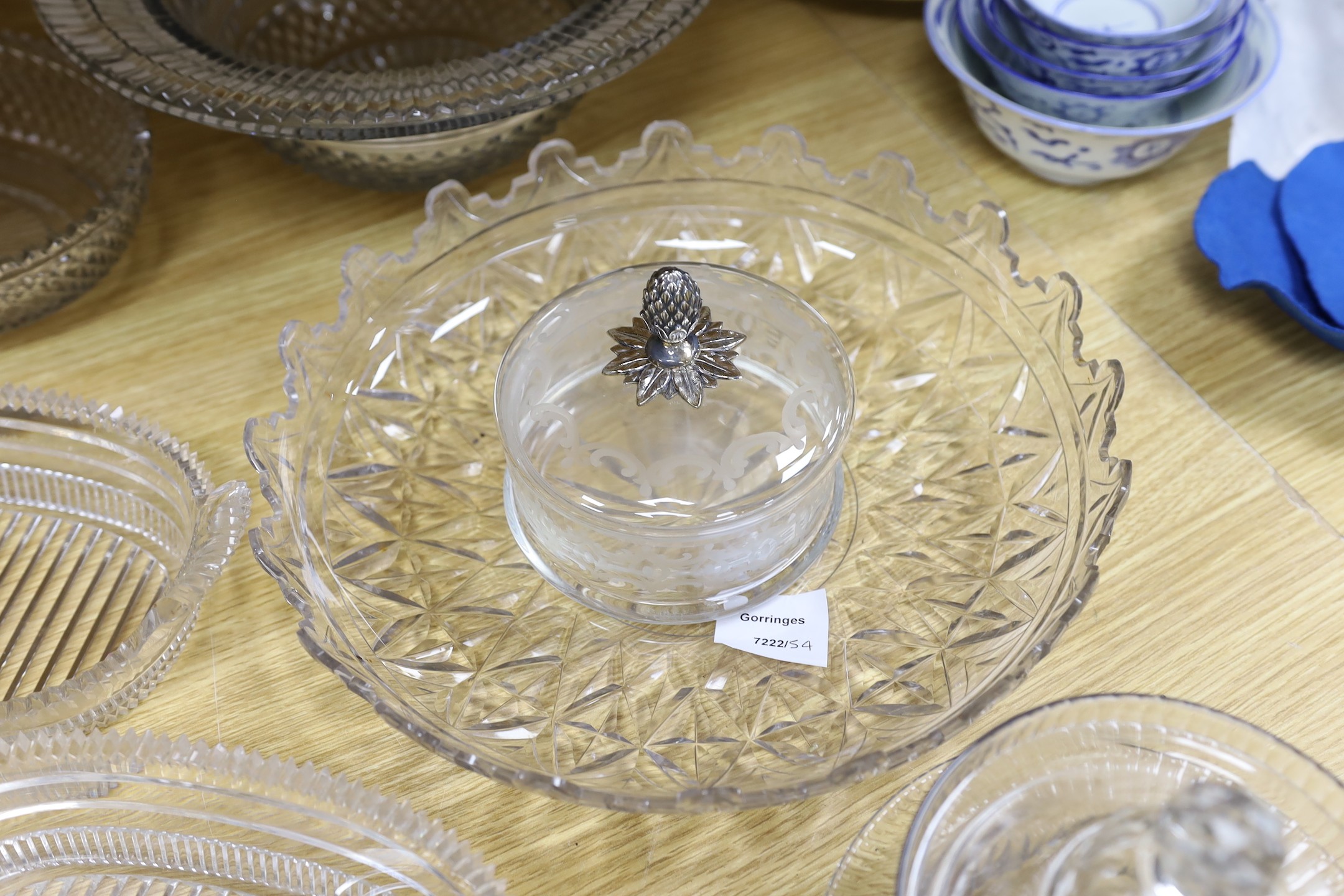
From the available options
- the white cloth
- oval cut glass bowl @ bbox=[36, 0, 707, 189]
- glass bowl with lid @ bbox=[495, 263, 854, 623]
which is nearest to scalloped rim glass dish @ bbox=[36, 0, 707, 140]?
oval cut glass bowl @ bbox=[36, 0, 707, 189]

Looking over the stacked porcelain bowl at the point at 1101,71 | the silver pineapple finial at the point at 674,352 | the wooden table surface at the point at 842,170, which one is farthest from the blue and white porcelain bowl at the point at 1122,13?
the silver pineapple finial at the point at 674,352

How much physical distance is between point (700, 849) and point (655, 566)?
5.4 inches

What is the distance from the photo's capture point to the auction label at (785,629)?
1.73ft

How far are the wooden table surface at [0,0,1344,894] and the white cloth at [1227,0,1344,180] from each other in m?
0.06

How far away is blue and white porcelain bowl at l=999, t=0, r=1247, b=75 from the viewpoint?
73cm

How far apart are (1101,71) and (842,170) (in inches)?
7.2

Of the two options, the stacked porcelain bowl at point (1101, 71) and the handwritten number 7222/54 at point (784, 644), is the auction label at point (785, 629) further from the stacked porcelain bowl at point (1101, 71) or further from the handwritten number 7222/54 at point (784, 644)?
the stacked porcelain bowl at point (1101, 71)

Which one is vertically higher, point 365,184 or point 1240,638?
point 365,184

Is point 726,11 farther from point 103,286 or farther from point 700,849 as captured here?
point 700,849

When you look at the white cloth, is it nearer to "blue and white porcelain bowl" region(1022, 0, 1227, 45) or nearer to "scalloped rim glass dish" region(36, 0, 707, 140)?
"blue and white porcelain bowl" region(1022, 0, 1227, 45)

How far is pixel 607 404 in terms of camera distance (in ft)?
1.94

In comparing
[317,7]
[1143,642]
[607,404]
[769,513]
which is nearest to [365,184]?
[317,7]

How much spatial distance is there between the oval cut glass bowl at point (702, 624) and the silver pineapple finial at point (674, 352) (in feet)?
0.33

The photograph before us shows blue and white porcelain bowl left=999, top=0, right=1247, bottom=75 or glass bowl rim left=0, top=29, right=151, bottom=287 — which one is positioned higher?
glass bowl rim left=0, top=29, right=151, bottom=287
